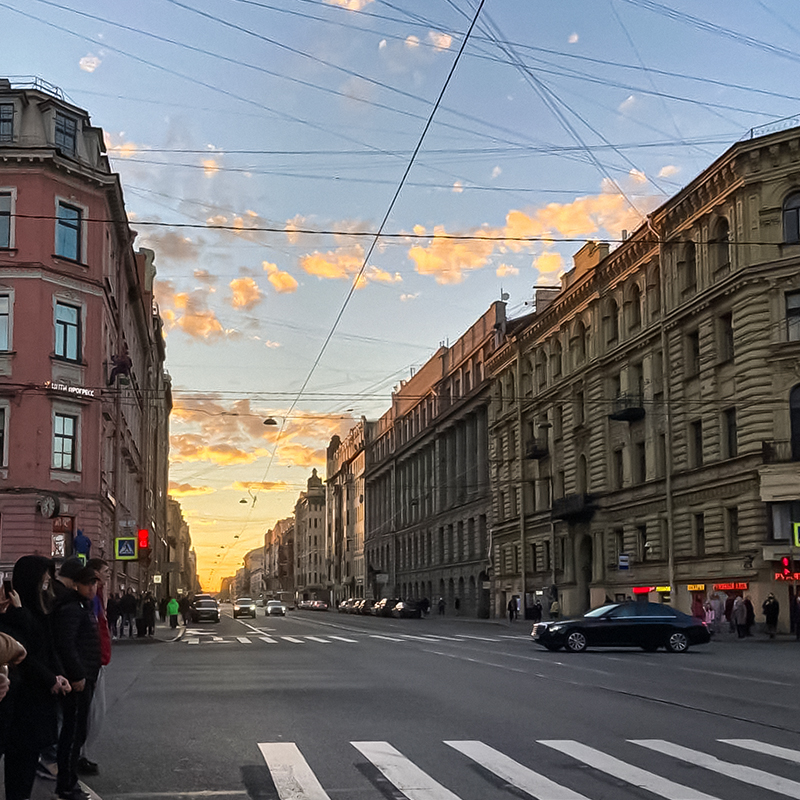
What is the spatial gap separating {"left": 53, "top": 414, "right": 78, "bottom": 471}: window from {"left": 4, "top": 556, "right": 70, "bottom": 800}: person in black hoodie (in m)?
33.0

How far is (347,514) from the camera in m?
148

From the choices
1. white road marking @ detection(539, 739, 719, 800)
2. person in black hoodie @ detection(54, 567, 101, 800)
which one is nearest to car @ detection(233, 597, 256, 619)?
white road marking @ detection(539, 739, 719, 800)

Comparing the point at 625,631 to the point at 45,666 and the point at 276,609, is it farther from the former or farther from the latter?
the point at 276,609

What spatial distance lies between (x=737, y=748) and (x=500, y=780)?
2.99 m

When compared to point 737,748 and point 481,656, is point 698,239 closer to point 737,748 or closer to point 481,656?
point 481,656

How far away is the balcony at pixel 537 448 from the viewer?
63.9 m

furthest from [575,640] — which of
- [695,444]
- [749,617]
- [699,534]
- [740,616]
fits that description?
[695,444]

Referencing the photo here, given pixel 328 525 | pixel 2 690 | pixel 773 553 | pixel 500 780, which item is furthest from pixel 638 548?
pixel 328 525

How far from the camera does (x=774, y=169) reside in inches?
1597

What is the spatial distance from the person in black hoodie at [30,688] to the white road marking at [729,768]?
17.3 feet

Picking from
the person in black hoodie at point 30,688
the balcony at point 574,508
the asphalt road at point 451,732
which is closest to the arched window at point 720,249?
the balcony at point 574,508

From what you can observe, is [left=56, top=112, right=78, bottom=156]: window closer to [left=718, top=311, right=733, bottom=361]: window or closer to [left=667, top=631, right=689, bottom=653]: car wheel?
[left=718, top=311, right=733, bottom=361]: window

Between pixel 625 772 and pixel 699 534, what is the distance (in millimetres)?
36810

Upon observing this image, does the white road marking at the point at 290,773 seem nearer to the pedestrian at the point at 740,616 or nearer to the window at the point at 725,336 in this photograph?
the pedestrian at the point at 740,616
